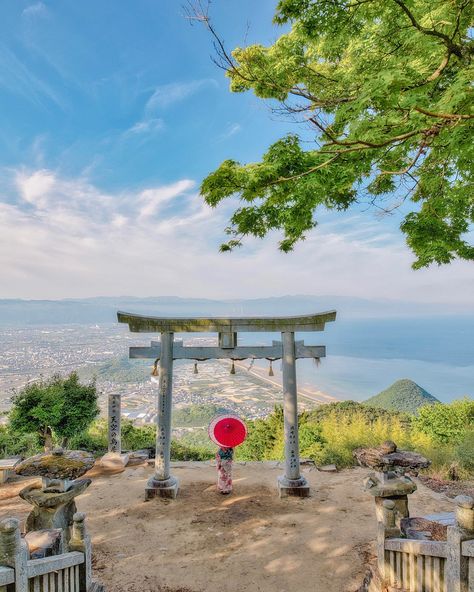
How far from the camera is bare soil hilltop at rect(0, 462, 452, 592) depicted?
4.45m

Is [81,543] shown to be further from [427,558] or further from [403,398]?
[403,398]

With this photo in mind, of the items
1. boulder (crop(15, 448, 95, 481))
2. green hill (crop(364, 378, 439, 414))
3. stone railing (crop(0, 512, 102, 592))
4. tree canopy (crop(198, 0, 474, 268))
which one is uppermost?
tree canopy (crop(198, 0, 474, 268))

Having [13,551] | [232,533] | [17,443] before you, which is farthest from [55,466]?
[17,443]

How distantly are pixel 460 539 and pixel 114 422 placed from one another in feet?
27.4

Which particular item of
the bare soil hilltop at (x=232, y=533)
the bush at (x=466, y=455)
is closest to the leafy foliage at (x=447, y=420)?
the bush at (x=466, y=455)

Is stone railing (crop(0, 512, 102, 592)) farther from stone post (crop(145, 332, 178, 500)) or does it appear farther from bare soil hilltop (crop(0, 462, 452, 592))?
stone post (crop(145, 332, 178, 500))

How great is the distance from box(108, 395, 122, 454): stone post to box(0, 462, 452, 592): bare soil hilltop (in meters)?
1.03

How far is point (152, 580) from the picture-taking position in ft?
14.6

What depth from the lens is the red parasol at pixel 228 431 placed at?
6.99 m

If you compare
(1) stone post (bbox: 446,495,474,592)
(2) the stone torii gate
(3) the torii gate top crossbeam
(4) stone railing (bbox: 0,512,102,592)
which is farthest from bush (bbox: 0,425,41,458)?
(1) stone post (bbox: 446,495,474,592)

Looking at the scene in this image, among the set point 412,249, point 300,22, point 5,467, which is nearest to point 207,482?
point 5,467

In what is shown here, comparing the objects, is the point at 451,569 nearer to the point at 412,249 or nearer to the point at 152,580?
the point at 152,580

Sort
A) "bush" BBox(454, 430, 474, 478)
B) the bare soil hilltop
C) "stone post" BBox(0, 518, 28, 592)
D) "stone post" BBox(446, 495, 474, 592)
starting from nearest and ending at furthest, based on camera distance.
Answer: "stone post" BBox(0, 518, 28, 592) → "stone post" BBox(446, 495, 474, 592) → the bare soil hilltop → "bush" BBox(454, 430, 474, 478)

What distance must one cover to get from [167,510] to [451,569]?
16.5 feet
